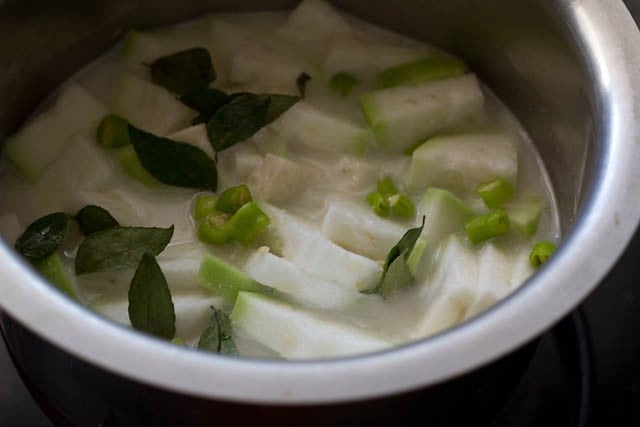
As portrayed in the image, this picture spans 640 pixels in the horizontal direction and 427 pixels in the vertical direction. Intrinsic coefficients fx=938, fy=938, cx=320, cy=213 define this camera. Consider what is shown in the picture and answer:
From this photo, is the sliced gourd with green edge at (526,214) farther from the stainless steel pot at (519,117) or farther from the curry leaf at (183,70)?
the curry leaf at (183,70)

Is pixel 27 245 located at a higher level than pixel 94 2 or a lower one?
lower

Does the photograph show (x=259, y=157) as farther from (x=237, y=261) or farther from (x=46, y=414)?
(x=46, y=414)

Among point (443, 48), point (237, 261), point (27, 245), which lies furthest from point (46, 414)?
point (443, 48)

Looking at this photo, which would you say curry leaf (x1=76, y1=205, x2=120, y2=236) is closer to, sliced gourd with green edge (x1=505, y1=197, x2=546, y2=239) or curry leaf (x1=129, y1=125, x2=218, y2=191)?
curry leaf (x1=129, y1=125, x2=218, y2=191)

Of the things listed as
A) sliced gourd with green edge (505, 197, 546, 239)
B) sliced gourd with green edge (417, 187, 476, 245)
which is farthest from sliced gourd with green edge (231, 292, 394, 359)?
sliced gourd with green edge (505, 197, 546, 239)

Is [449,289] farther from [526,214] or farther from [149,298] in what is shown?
[149,298]

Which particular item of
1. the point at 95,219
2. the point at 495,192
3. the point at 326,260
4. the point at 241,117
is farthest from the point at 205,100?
the point at 495,192

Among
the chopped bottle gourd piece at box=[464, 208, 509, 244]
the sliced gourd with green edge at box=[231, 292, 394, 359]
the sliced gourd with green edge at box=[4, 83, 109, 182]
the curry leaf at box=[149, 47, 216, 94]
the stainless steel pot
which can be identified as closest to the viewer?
the stainless steel pot
